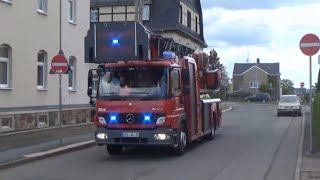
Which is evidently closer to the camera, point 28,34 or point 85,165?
point 85,165

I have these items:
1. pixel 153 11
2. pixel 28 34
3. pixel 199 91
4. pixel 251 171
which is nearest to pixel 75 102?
pixel 28 34

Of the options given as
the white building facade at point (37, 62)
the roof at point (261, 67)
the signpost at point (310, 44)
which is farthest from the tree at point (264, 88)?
the signpost at point (310, 44)

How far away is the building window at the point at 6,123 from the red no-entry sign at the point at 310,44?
11867 millimetres

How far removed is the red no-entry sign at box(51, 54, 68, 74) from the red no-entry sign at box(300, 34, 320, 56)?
7057 millimetres

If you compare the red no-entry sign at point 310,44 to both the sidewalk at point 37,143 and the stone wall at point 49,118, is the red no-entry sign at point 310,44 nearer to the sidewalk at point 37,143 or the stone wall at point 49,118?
the sidewalk at point 37,143

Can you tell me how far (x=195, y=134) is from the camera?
60.8 feet

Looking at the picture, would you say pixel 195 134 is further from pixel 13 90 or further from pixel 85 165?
pixel 13 90

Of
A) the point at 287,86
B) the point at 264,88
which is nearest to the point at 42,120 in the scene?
the point at 264,88

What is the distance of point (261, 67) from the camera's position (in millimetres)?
135000

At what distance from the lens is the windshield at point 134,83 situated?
51.3ft

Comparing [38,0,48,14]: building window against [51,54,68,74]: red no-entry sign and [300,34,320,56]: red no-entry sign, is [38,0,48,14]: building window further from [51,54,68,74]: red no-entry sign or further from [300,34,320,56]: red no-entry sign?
[300,34,320,56]: red no-entry sign

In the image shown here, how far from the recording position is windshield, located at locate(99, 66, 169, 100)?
15.6 meters

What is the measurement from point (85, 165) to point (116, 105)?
1780 millimetres

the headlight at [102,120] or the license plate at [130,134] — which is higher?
the headlight at [102,120]
